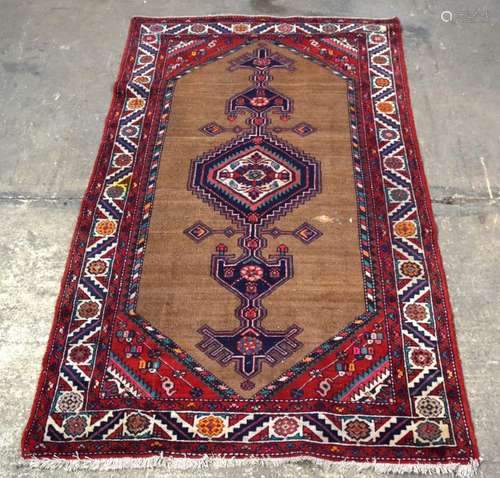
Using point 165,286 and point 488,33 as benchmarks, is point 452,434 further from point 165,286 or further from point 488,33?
point 488,33

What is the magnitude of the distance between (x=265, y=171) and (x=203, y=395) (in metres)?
1.38

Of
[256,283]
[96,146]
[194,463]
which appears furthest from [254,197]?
[194,463]

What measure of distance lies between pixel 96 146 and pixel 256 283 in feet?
4.40

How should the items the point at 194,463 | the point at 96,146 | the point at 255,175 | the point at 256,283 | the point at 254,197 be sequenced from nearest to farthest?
the point at 194,463 → the point at 256,283 → the point at 254,197 → the point at 255,175 → the point at 96,146

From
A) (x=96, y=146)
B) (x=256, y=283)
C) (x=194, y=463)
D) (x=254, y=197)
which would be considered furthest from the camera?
(x=96, y=146)

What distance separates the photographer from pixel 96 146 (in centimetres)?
412

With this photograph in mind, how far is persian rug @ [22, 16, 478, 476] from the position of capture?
116 inches

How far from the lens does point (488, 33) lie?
479 cm

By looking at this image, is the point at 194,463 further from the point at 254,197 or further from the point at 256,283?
the point at 254,197

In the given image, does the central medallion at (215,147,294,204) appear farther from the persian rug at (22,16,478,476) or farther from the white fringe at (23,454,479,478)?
the white fringe at (23,454,479,478)

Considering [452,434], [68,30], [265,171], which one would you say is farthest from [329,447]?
[68,30]

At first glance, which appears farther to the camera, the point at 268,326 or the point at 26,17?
the point at 26,17

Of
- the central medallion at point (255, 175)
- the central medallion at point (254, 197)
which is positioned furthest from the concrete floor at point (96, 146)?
the central medallion at point (255, 175)

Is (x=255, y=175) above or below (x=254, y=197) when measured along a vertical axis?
above
